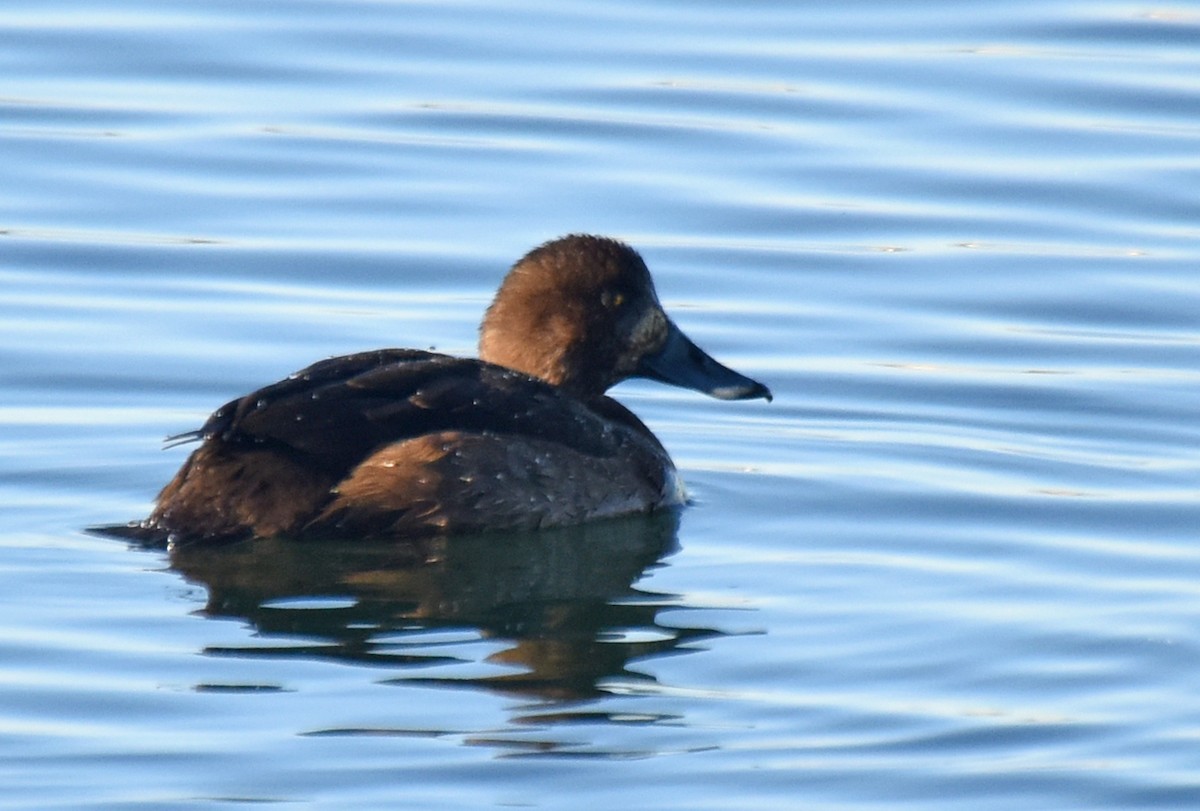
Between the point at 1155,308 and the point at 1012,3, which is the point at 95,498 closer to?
the point at 1155,308

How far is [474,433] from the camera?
8.62 meters

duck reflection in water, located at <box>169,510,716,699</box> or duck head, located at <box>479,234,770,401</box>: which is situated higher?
duck head, located at <box>479,234,770,401</box>

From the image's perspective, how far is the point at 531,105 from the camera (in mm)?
14516

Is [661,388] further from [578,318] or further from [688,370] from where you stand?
[578,318]

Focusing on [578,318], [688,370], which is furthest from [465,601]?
[688,370]

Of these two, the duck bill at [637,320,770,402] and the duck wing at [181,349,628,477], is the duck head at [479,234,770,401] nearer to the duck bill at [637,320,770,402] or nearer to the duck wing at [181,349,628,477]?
the duck bill at [637,320,770,402]

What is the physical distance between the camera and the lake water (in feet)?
21.5

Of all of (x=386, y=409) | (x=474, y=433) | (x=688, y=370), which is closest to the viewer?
(x=386, y=409)

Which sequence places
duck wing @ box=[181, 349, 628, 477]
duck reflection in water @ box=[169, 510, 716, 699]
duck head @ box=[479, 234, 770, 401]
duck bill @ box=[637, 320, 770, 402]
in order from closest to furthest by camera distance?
duck reflection in water @ box=[169, 510, 716, 699] < duck wing @ box=[181, 349, 628, 477] < duck head @ box=[479, 234, 770, 401] < duck bill @ box=[637, 320, 770, 402]

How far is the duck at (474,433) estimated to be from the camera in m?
8.23

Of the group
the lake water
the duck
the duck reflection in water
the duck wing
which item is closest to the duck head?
the duck

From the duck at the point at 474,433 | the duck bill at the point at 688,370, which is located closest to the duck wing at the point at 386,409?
the duck at the point at 474,433

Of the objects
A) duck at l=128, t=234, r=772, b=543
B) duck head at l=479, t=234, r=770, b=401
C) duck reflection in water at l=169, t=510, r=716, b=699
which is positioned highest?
duck head at l=479, t=234, r=770, b=401

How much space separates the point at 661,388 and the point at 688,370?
53.0 inches
